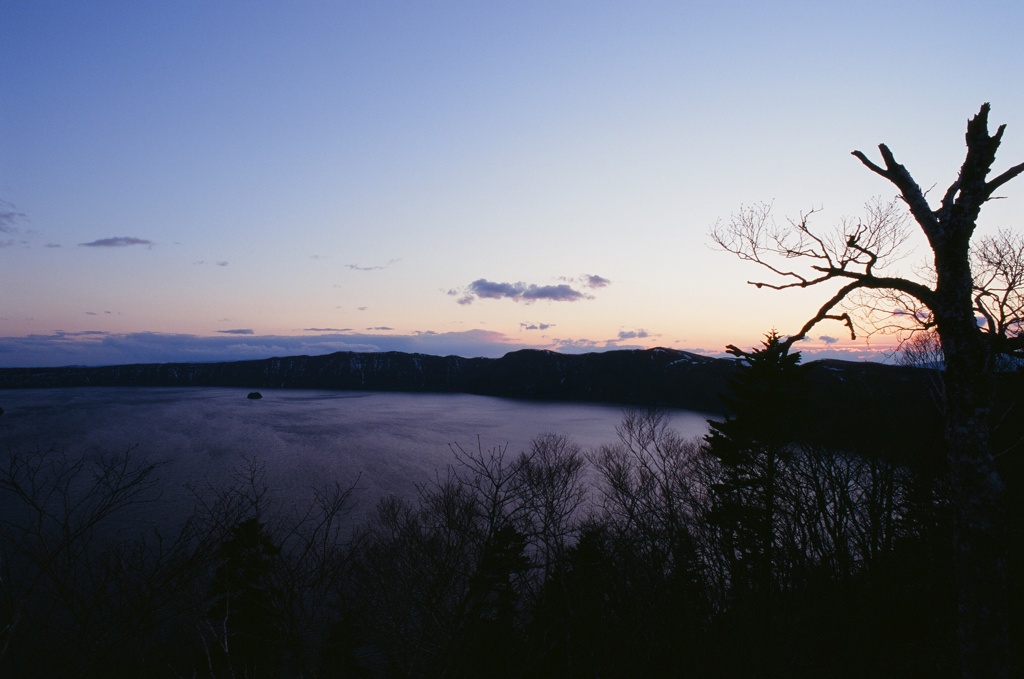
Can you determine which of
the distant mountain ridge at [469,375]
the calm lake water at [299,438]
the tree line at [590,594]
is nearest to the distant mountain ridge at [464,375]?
the distant mountain ridge at [469,375]

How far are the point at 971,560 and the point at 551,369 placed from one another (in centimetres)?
13347

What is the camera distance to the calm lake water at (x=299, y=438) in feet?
100

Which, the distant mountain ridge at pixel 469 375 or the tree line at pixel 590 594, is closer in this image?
the tree line at pixel 590 594

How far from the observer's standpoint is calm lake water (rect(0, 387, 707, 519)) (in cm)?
3053

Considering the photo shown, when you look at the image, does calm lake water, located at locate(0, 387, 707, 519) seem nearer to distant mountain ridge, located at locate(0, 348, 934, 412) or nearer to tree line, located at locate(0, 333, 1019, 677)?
tree line, located at locate(0, 333, 1019, 677)

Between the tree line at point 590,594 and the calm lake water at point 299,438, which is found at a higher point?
the tree line at point 590,594

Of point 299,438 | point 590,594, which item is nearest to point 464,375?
point 299,438

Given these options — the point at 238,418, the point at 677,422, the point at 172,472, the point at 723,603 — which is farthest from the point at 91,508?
the point at 677,422

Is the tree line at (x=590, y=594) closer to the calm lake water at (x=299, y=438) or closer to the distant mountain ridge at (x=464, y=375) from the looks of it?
the calm lake water at (x=299, y=438)

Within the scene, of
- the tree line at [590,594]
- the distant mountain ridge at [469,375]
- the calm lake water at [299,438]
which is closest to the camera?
the tree line at [590,594]

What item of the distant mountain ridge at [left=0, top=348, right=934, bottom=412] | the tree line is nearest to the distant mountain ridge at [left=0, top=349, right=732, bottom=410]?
the distant mountain ridge at [left=0, top=348, right=934, bottom=412]

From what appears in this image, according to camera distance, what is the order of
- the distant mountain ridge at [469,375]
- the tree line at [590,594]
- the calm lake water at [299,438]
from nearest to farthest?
the tree line at [590,594]
the calm lake water at [299,438]
the distant mountain ridge at [469,375]

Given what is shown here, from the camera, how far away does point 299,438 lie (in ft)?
157

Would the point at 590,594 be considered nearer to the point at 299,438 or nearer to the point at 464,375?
the point at 299,438
